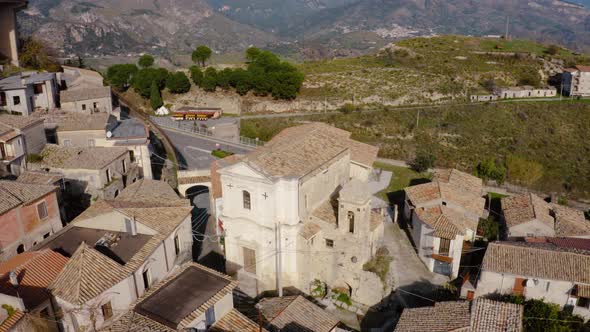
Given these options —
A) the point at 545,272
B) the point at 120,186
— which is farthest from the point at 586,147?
the point at 120,186

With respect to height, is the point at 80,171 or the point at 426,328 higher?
the point at 80,171

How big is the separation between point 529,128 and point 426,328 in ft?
186

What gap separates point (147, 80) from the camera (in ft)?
252

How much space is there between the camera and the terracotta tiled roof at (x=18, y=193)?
25.4m

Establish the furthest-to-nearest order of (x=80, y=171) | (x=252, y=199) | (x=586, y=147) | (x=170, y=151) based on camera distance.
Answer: (x=586, y=147)
(x=170, y=151)
(x=80, y=171)
(x=252, y=199)

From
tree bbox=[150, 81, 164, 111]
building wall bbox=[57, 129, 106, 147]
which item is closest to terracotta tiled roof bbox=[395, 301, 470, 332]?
building wall bbox=[57, 129, 106, 147]

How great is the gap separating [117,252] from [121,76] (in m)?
63.0

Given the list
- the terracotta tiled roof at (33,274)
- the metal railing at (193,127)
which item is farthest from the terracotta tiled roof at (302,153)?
the metal railing at (193,127)

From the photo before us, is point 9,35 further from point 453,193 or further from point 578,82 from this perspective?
point 578,82

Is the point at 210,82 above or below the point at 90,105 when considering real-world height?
below

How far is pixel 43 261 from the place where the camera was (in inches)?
866

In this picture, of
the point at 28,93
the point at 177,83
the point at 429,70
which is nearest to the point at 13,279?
the point at 28,93

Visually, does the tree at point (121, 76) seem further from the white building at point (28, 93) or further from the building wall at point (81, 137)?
the building wall at point (81, 137)

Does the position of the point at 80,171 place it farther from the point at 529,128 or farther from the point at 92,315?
the point at 529,128
